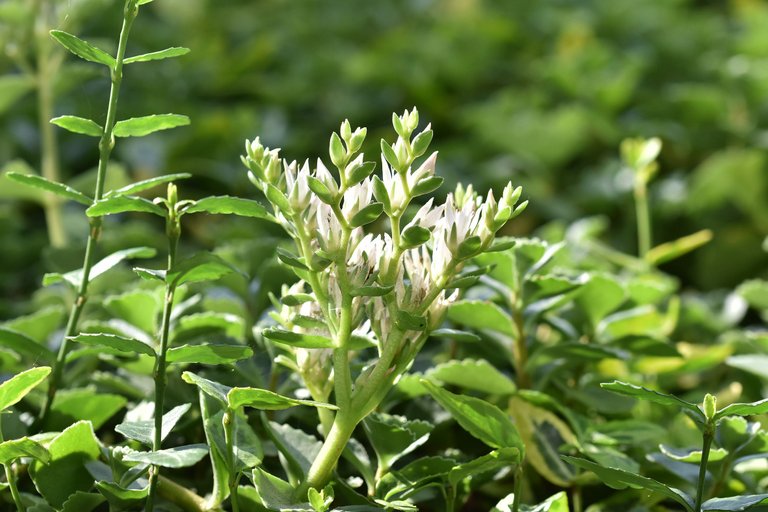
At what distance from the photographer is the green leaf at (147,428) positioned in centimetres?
67

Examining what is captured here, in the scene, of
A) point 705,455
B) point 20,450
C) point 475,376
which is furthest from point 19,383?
point 705,455

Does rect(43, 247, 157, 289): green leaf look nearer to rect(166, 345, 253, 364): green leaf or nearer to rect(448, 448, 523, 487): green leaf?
rect(166, 345, 253, 364): green leaf

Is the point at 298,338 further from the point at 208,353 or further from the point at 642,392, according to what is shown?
the point at 642,392

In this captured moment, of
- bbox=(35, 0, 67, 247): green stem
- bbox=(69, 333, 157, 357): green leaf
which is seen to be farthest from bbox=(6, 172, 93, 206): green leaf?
bbox=(35, 0, 67, 247): green stem

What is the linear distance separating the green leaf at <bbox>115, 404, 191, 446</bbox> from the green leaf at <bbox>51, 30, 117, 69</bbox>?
10.5 inches

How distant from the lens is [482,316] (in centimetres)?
87

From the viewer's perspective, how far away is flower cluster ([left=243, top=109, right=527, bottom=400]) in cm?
64

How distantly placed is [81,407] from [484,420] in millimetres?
344

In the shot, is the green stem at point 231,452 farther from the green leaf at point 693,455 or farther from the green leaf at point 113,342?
the green leaf at point 693,455

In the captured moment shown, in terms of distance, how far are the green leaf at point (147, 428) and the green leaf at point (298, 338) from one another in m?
0.10

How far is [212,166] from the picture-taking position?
176 centimetres

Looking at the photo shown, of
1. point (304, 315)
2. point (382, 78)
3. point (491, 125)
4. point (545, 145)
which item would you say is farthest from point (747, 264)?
point (304, 315)

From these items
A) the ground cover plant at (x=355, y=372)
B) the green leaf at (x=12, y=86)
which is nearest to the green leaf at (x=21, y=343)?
the ground cover plant at (x=355, y=372)

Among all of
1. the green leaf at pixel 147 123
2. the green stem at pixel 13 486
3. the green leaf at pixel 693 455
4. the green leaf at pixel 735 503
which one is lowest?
the green stem at pixel 13 486
